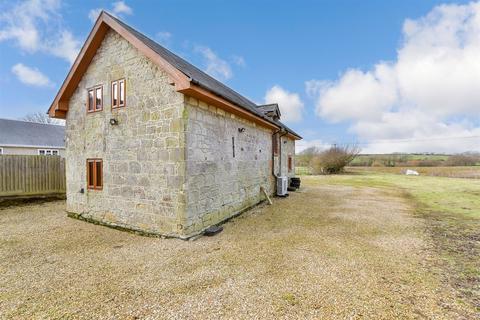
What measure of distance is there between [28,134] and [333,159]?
37752mm

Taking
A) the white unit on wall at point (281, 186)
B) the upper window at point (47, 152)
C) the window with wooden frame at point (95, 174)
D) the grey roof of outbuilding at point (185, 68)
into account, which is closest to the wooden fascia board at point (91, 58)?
the grey roof of outbuilding at point (185, 68)

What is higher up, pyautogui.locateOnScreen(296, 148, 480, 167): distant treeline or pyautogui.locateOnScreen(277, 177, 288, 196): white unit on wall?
pyautogui.locateOnScreen(296, 148, 480, 167): distant treeline

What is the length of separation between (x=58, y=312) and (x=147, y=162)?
3946 millimetres

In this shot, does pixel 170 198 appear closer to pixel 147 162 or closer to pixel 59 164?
pixel 147 162

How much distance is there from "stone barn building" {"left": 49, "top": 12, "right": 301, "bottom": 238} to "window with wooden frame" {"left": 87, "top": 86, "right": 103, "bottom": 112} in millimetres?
35

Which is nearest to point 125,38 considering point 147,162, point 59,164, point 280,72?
point 147,162

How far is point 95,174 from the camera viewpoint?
299 inches

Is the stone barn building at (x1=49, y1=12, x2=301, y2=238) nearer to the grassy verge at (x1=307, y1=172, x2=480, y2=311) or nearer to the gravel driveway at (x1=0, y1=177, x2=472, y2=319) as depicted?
the gravel driveway at (x1=0, y1=177, x2=472, y2=319)

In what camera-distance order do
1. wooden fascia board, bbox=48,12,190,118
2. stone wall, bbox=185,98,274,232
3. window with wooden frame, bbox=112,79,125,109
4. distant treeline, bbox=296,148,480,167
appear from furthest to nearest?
distant treeline, bbox=296,148,480,167
window with wooden frame, bbox=112,79,125,109
stone wall, bbox=185,98,274,232
wooden fascia board, bbox=48,12,190,118

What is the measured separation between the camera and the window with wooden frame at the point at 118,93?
688cm

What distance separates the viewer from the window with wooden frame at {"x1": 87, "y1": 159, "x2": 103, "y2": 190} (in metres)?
7.48

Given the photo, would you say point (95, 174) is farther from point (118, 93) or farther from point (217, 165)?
point (217, 165)

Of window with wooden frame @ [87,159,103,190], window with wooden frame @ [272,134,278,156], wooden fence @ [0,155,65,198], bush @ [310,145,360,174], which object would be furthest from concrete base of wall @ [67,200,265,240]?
bush @ [310,145,360,174]

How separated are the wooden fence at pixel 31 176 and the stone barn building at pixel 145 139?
432cm
